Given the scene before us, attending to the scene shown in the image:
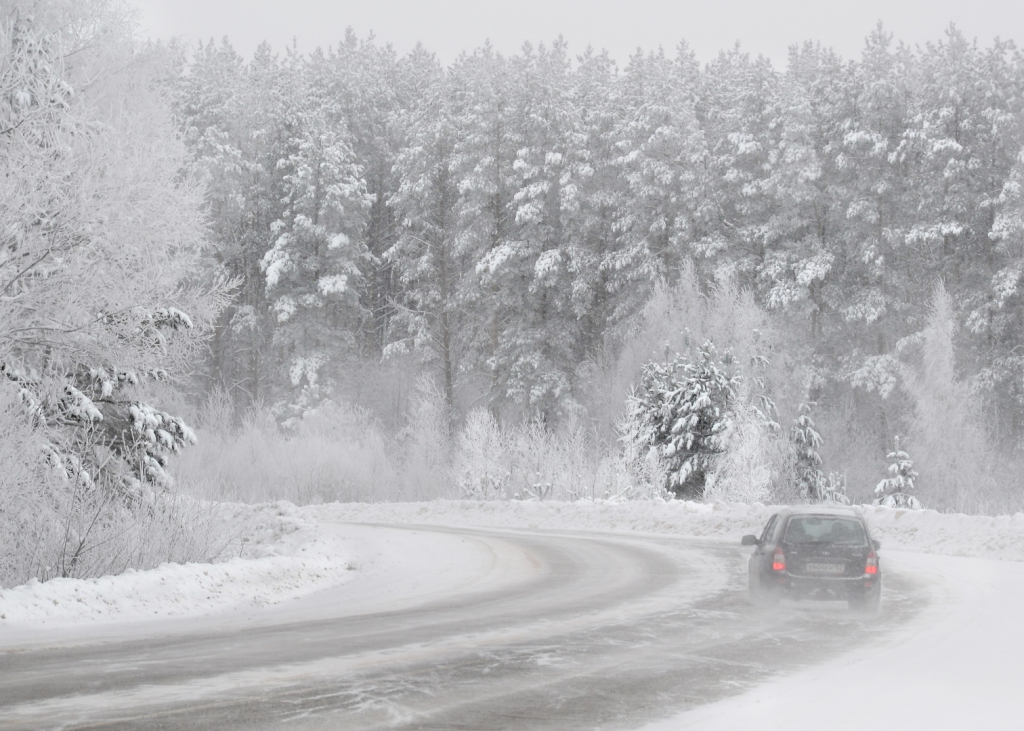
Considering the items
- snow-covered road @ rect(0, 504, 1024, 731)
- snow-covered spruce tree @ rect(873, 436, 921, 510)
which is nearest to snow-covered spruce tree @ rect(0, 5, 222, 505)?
snow-covered road @ rect(0, 504, 1024, 731)

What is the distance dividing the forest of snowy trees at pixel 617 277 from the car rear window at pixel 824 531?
2029 centimetres

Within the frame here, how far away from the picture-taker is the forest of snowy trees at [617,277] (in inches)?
1796

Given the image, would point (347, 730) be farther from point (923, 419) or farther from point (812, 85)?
point (812, 85)

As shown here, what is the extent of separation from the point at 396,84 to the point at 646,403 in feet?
120

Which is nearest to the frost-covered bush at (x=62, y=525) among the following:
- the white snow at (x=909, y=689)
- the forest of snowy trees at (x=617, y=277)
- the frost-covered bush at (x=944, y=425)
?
the white snow at (x=909, y=689)

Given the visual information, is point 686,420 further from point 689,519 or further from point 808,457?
point 689,519

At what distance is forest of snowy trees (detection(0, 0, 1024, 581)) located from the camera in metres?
45.6

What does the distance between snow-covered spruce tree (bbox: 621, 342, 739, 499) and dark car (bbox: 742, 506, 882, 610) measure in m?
→ 26.7

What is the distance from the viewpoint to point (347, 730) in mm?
7305

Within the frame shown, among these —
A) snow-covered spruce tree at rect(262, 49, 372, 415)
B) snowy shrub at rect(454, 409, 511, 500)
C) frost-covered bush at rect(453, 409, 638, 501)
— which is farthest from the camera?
snow-covered spruce tree at rect(262, 49, 372, 415)

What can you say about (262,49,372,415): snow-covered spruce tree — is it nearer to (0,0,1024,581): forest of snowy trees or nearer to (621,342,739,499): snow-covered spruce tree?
(0,0,1024,581): forest of snowy trees

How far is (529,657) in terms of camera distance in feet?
34.1

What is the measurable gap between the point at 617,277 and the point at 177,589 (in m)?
43.9

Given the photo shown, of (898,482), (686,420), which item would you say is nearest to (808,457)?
(898,482)
